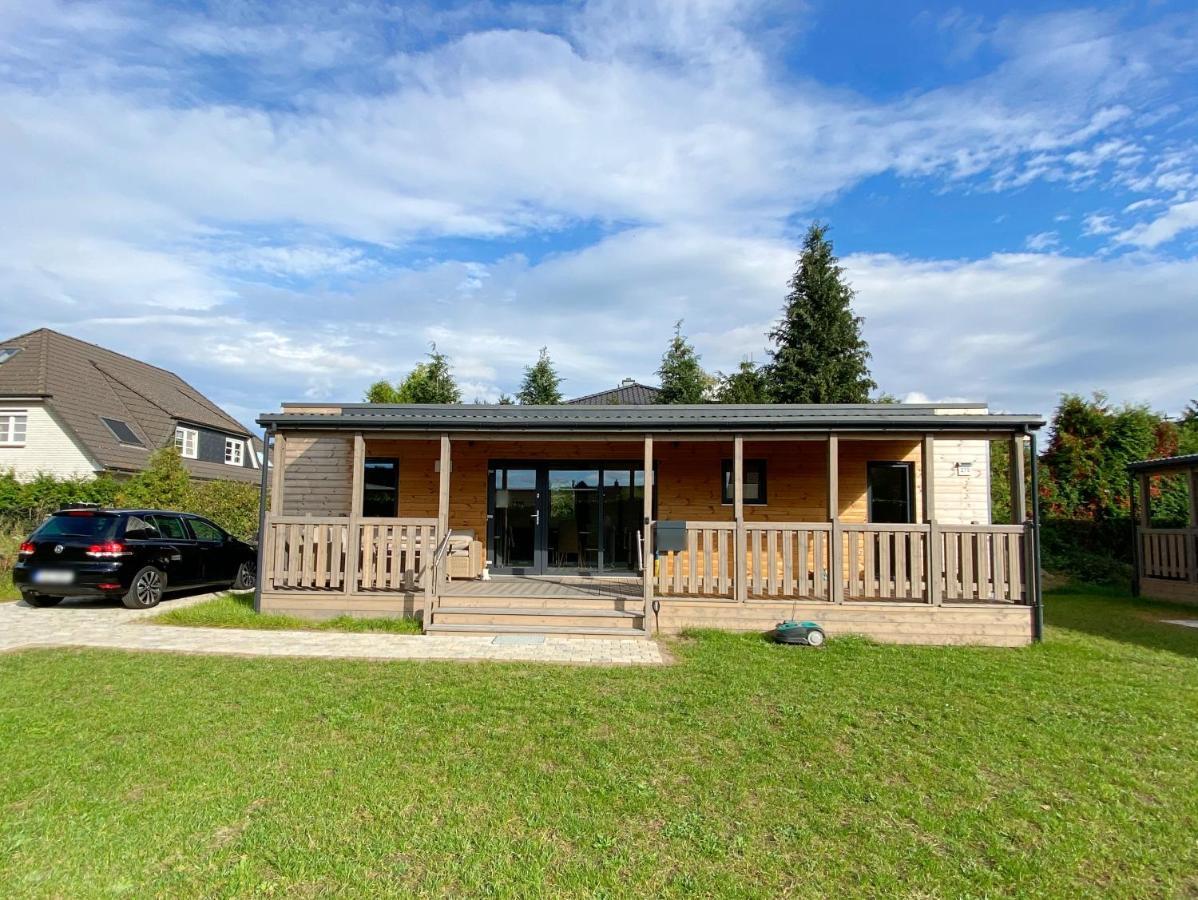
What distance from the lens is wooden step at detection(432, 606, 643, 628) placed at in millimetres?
8094

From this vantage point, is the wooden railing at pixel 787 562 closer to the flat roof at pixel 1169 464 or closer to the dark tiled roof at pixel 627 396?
the flat roof at pixel 1169 464

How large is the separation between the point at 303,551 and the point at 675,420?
17.2 ft

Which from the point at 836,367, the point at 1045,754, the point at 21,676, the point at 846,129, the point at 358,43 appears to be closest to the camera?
the point at 1045,754

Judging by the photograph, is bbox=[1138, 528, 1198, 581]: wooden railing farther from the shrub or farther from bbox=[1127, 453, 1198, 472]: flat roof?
the shrub

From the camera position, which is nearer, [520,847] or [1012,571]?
[520,847]

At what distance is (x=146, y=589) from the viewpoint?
983cm

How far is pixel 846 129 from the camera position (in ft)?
36.8

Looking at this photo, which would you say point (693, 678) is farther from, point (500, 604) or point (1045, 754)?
point (500, 604)

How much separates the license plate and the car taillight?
15.7 inches

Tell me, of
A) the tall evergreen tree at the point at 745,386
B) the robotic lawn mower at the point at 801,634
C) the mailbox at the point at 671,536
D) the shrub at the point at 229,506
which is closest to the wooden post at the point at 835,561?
the robotic lawn mower at the point at 801,634

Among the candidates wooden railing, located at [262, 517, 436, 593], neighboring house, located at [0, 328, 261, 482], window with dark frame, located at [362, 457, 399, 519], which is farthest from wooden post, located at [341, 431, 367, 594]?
neighboring house, located at [0, 328, 261, 482]

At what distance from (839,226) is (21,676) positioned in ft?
91.4

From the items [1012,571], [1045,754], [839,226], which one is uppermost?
[839,226]

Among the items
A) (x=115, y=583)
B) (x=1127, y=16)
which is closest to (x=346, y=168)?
(x=115, y=583)
